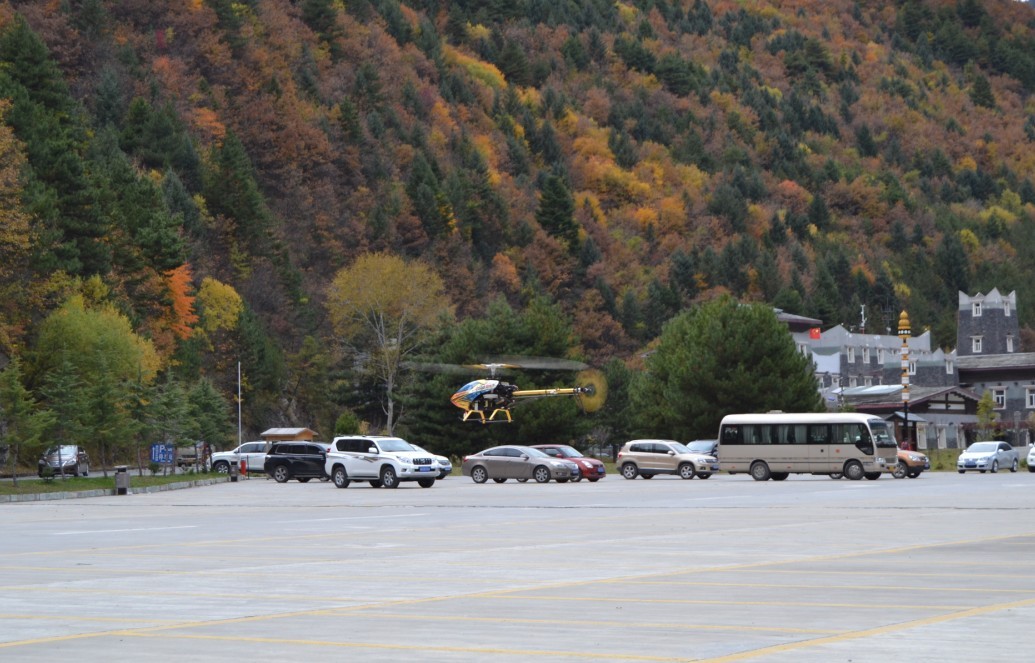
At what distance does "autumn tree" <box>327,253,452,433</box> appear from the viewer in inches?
4304

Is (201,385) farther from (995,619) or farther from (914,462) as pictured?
(995,619)

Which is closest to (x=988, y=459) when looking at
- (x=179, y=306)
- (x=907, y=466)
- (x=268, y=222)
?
(x=907, y=466)

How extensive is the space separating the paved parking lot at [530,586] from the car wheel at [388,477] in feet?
63.8

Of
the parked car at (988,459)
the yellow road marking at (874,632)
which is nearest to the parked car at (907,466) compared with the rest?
the parked car at (988,459)

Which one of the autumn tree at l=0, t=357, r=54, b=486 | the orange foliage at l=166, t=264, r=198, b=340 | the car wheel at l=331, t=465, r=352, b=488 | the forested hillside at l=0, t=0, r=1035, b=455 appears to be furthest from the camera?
the orange foliage at l=166, t=264, r=198, b=340

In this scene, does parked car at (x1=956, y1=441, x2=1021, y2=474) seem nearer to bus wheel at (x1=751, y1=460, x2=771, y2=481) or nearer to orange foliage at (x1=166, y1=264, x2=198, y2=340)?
bus wheel at (x1=751, y1=460, x2=771, y2=481)

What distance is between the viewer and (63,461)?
6425 centimetres

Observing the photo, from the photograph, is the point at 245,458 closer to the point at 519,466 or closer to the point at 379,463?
the point at 519,466

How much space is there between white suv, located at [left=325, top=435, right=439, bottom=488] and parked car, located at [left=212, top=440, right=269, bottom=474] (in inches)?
765

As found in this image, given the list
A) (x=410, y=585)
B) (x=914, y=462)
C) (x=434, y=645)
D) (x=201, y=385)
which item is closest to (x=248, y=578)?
(x=410, y=585)

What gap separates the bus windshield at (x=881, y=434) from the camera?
57.1 meters

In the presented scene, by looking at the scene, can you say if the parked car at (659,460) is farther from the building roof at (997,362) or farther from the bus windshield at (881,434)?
the building roof at (997,362)

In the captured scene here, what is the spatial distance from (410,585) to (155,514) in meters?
20.1


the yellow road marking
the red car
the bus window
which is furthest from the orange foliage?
the yellow road marking
